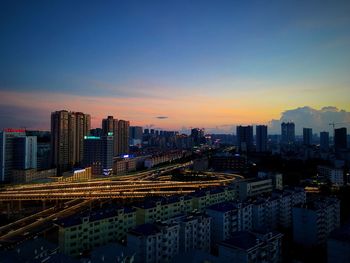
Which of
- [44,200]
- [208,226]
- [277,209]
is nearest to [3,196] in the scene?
[44,200]

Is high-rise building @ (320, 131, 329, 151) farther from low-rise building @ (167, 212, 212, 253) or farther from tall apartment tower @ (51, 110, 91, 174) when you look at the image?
low-rise building @ (167, 212, 212, 253)

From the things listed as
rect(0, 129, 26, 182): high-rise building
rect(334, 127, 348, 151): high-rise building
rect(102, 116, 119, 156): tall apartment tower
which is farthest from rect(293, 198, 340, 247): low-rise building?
rect(334, 127, 348, 151): high-rise building

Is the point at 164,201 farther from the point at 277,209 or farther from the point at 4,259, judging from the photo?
the point at 4,259

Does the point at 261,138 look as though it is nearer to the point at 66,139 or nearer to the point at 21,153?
the point at 66,139

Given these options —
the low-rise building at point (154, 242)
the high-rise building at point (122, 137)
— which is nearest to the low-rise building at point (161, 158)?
the high-rise building at point (122, 137)

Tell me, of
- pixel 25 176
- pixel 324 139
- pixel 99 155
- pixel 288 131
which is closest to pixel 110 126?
pixel 99 155

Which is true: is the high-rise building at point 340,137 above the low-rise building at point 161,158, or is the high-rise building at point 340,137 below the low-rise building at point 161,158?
above

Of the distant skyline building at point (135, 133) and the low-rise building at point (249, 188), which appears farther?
the distant skyline building at point (135, 133)

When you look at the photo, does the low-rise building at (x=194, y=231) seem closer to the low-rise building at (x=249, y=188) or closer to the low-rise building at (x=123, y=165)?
the low-rise building at (x=249, y=188)
